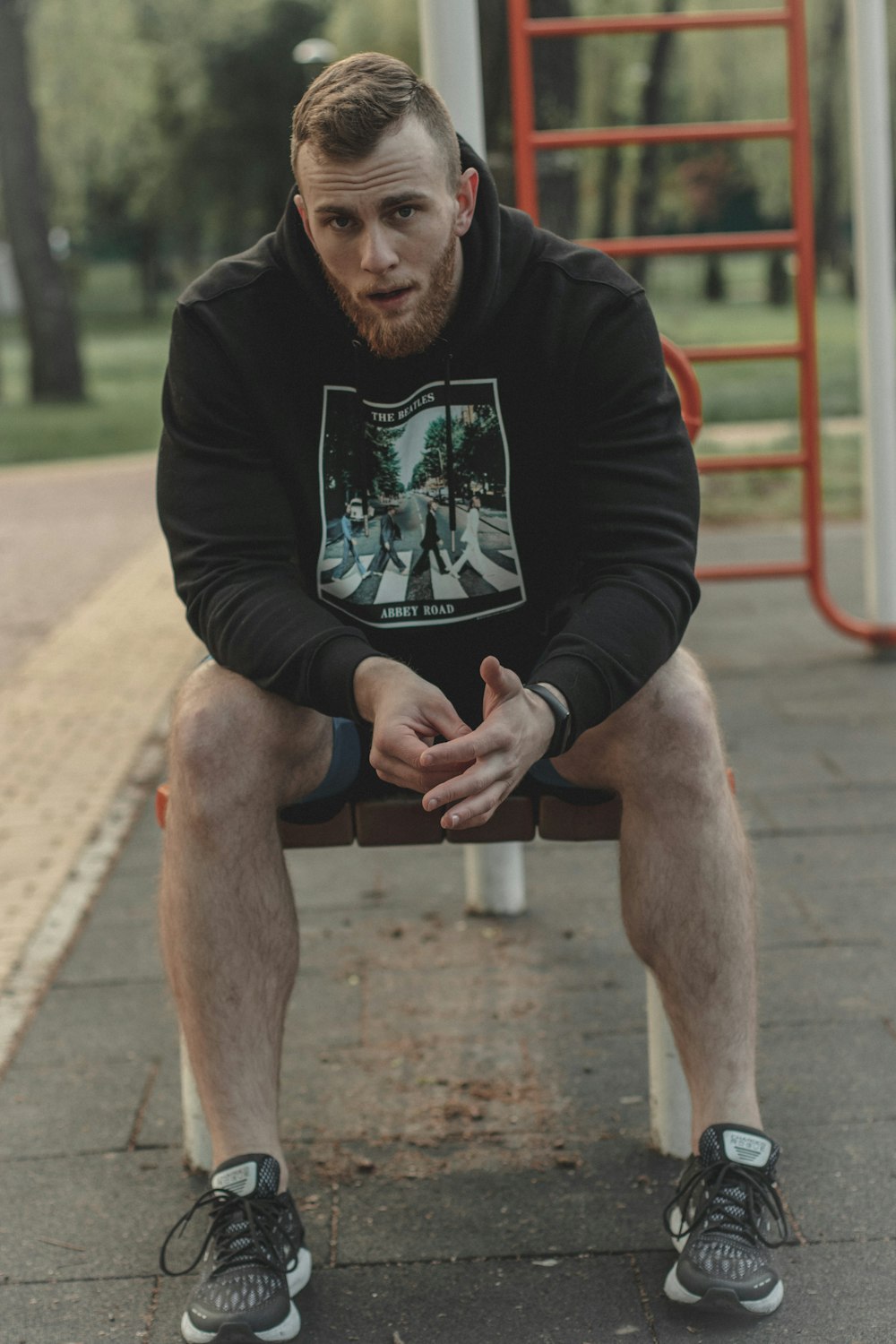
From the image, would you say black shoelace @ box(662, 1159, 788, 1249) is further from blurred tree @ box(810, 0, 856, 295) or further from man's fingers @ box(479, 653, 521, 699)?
blurred tree @ box(810, 0, 856, 295)

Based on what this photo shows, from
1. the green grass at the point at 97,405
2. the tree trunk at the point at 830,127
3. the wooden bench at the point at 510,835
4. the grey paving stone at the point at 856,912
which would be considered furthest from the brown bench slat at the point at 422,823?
the tree trunk at the point at 830,127

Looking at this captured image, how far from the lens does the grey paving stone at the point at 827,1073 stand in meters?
2.62

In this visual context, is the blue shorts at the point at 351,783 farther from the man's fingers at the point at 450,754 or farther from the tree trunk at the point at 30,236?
the tree trunk at the point at 30,236

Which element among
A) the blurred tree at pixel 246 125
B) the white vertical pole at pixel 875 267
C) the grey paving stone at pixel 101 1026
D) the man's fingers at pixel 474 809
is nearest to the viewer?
the man's fingers at pixel 474 809

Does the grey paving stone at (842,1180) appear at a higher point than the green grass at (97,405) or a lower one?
higher

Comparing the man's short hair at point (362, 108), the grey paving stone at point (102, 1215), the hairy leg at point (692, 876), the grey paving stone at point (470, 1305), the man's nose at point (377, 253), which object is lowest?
the grey paving stone at point (102, 1215)

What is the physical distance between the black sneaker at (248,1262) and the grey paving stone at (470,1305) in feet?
0.14

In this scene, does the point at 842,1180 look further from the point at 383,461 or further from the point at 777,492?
the point at 777,492

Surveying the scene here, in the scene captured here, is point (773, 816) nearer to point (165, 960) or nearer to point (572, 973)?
point (572, 973)

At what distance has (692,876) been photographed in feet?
7.16

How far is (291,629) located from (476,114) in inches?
62.7

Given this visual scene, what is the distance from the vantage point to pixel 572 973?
3238mm

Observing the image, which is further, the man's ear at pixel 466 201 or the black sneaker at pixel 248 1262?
the man's ear at pixel 466 201

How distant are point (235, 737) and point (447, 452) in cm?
53
